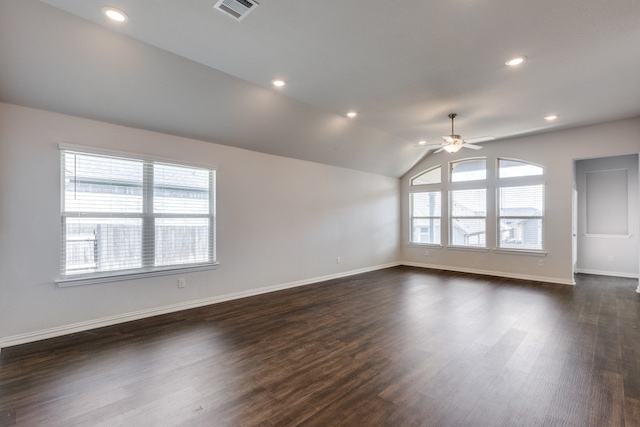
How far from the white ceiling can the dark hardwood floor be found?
2.71 metres

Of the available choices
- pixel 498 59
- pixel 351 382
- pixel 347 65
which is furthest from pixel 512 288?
pixel 347 65

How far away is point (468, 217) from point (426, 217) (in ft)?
3.54

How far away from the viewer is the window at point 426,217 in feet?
25.5

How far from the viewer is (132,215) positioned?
3.87 m

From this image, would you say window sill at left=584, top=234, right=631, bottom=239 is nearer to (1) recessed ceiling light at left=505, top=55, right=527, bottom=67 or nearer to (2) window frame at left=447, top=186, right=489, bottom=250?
(2) window frame at left=447, top=186, right=489, bottom=250

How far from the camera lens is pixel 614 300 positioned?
468 centimetres

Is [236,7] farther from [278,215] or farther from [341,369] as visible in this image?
[278,215]

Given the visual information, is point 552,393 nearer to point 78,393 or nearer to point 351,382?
point 351,382

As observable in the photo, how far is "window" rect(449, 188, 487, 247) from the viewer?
7004 mm

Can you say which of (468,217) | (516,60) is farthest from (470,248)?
(516,60)

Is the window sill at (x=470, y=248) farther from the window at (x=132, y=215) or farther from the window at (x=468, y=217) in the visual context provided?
the window at (x=132, y=215)

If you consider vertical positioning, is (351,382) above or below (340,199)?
below

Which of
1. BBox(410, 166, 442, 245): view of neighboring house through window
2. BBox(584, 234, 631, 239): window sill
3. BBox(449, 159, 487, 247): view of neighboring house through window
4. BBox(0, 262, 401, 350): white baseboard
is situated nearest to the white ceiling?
BBox(449, 159, 487, 247): view of neighboring house through window

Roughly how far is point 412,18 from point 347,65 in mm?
954
